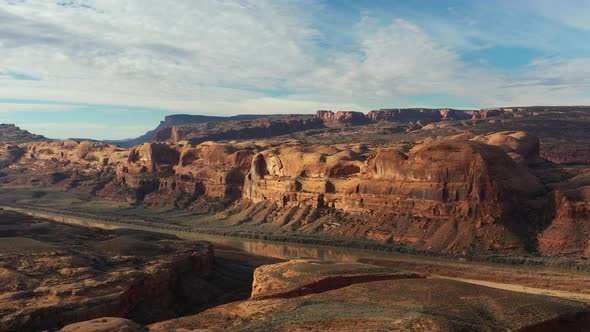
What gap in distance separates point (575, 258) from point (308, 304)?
37.4 m

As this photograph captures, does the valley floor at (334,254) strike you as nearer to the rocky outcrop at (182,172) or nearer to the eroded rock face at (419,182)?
the rocky outcrop at (182,172)

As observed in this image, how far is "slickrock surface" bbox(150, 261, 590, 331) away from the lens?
856 inches

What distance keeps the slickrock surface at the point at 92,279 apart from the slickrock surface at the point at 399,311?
644 cm

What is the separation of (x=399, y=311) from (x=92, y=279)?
2009 cm

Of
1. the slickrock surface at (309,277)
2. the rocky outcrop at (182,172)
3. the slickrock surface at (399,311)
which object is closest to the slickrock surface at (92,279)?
the slickrock surface at (399,311)

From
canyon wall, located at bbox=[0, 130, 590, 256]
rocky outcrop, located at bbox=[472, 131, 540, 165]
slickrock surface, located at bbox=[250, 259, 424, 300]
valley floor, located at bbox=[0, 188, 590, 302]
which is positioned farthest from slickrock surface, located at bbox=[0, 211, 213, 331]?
rocky outcrop, located at bbox=[472, 131, 540, 165]

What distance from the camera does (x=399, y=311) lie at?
76.5 ft

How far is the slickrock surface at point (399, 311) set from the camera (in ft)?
71.4

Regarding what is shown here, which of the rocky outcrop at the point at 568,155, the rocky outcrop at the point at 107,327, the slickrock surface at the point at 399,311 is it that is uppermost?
the rocky outcrop at the point at 568,155

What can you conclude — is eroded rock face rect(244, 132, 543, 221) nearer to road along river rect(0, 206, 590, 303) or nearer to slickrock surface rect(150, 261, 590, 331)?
road along river rect(0, 206, 590, 303)

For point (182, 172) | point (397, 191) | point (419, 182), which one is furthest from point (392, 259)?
point (182, 172)

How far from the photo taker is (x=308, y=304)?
25.5 metres

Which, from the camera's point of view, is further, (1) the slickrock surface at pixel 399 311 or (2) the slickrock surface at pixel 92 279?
(2) the slickrock surface at pixel 92 279

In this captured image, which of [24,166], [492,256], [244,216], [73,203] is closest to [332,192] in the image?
[244,216]
